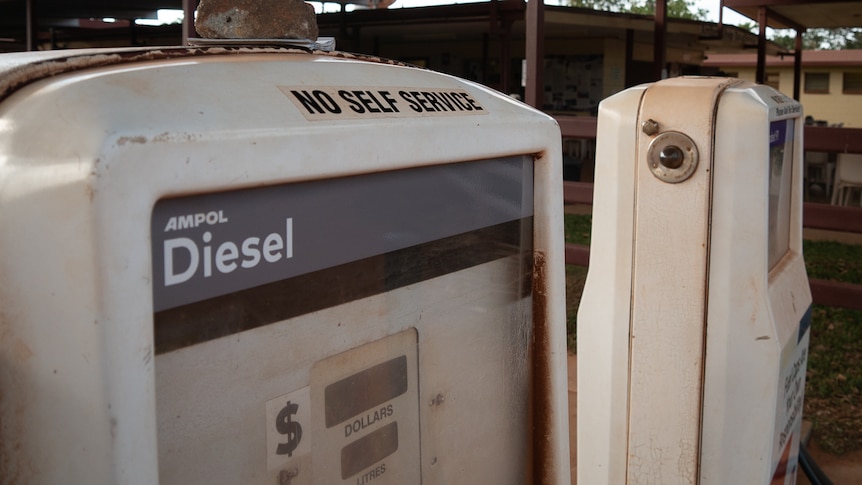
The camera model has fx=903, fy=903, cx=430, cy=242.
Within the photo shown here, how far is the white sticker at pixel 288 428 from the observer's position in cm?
117

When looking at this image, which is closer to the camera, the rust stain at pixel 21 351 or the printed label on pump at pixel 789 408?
the rust stain at pixel 21 351

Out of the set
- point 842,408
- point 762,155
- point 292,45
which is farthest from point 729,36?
point 292,45

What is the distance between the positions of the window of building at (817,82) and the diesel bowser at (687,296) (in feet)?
73.2

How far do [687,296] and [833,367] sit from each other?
3920 mm

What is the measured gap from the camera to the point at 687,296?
223 centimetres

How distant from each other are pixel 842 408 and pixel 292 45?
4445 mm

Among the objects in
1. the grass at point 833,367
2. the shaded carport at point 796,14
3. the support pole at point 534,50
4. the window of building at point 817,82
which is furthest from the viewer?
the window of building at point 817,82

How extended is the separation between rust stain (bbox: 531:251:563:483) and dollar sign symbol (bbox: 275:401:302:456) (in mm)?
580

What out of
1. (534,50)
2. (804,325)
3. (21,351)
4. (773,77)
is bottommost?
(804,325)

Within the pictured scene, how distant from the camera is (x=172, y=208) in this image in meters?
0.96

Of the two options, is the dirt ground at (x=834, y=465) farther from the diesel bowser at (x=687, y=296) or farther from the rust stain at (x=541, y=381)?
the rust stain at (x=541, y=381)

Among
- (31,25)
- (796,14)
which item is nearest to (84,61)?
(31,25)

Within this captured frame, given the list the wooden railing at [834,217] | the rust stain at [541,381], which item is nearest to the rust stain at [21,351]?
the rust stain at [541,381]

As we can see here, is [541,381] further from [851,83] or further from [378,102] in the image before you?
[851,83]
